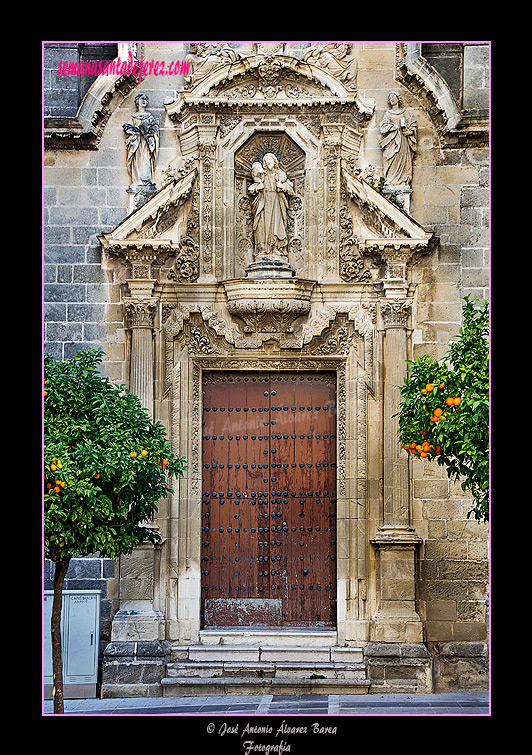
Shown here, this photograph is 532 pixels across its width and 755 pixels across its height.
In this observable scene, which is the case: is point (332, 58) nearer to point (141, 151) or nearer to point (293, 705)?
point (141, 151)

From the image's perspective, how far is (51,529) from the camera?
8820 mm

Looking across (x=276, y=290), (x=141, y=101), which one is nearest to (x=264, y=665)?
(x=276, y=290)

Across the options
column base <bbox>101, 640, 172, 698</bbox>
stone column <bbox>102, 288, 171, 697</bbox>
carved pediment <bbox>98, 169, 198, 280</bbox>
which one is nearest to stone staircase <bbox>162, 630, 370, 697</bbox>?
column base <bbox>101, 640, 172, 698</bbox>

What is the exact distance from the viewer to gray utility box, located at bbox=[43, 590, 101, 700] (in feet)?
37.3

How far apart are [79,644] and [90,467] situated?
3.43 metres

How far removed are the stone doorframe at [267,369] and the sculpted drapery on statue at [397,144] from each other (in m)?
1.59

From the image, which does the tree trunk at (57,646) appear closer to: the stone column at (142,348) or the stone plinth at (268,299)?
the stone column at (142,348)

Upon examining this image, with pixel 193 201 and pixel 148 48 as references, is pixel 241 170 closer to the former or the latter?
pixel 193 201

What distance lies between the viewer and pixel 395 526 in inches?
461

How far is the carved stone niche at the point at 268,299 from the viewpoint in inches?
471

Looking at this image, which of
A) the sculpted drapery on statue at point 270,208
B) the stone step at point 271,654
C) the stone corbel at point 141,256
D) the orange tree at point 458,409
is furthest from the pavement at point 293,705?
the sculpted drapery on statue at point 270,208

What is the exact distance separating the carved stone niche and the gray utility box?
3.54m

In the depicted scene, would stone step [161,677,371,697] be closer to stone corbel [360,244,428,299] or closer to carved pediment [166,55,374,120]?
stone corbel [360,244,428,299]

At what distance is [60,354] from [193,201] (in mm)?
2363
